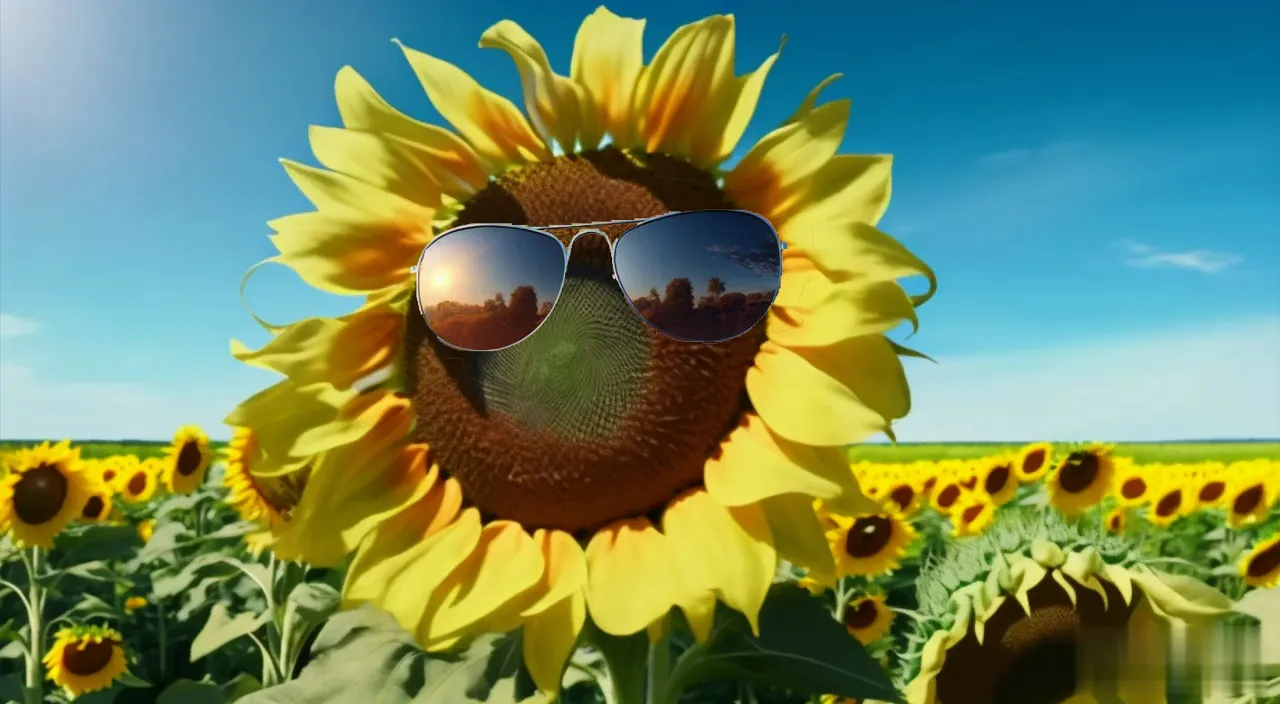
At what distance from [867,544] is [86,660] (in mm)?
3998

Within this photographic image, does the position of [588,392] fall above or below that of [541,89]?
below

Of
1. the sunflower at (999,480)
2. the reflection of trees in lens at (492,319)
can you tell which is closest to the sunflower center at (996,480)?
the sunflower at (999,480)

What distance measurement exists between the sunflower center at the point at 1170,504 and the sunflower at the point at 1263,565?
2047 millimetres

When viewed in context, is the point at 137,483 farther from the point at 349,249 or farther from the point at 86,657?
the point at 349,249

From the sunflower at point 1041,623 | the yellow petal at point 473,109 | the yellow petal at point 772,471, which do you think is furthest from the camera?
the sunflower at point 1041,623

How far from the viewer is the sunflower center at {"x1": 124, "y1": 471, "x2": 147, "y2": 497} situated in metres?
7.02

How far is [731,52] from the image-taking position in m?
1.30

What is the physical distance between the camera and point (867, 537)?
4434mm

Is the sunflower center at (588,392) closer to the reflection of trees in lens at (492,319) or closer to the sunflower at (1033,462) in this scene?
the reflection of trees in lens at (492,319)

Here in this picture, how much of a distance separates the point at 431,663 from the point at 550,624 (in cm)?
29

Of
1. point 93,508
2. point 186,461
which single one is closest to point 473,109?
point 186,461

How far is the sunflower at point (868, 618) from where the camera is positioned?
4125 millimetres

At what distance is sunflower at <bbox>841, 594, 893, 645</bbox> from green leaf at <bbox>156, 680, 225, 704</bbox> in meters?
2.69

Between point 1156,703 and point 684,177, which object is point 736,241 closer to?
point 684,177
